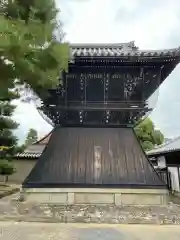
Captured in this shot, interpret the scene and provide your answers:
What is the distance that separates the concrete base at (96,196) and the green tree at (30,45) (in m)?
4.92

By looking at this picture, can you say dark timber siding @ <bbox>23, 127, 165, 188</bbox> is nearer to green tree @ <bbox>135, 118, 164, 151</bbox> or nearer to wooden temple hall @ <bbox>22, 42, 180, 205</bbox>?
wooden temple hall @ <bbox>22, 42, 180, 205</bbox>

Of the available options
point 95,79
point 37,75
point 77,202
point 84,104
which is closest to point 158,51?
point 95,79

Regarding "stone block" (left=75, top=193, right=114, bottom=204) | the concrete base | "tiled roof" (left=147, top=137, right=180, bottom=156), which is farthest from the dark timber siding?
"tiled roof" (left=147, top=137, right=180, bottom=156)

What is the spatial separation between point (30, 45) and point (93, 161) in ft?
19.3

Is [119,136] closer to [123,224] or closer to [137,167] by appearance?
[137,167]

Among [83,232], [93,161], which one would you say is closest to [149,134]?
[93,161]

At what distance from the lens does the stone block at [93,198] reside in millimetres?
8359

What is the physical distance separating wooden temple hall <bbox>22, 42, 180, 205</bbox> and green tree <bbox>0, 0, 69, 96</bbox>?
4.52 m

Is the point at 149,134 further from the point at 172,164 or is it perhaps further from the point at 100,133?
the point at 100,133

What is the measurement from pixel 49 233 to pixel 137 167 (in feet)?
14.3

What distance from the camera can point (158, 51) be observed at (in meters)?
8.84

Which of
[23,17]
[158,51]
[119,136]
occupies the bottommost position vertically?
[119,136]

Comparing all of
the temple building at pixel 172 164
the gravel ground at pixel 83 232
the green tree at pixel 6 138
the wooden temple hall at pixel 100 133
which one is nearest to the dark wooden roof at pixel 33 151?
the green tree at pixel 6 138

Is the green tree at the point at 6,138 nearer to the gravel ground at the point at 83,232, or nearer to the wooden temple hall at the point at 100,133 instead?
the wooden temple hall at the point at 100,133
